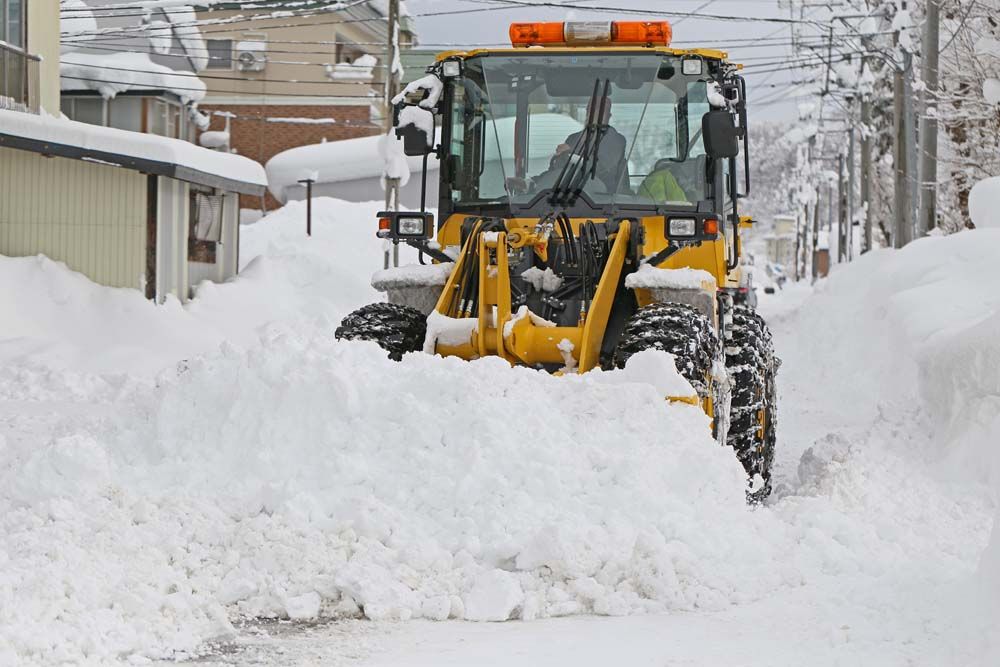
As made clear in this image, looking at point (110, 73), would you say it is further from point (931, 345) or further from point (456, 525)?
point (456, 525)

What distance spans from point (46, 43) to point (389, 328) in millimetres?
15314

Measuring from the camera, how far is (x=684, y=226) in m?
8.16

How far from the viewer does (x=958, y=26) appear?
23.1 metres

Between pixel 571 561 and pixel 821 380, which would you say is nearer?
pixel 571 561

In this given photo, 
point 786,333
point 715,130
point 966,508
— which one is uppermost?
point 715,130

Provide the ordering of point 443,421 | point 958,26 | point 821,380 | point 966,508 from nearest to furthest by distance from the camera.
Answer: point 443,421, point 966,508, point 821,380, point 958,26

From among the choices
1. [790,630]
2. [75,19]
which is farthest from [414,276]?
[75,19]

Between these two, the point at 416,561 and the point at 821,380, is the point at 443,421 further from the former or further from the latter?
the point at 821,380

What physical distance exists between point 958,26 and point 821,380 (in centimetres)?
884

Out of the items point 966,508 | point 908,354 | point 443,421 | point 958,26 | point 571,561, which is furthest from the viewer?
point 958,26

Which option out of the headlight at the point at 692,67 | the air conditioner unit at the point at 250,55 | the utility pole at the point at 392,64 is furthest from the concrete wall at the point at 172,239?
the air conditioner unit at the point at 250,55

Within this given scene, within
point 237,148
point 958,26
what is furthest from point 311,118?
point 958,26

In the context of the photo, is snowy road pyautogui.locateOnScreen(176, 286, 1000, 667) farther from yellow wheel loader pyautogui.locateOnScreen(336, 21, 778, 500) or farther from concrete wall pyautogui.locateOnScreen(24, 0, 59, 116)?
concrete wall pyautogui.locateOnScreen(24, 0, 59, 116)

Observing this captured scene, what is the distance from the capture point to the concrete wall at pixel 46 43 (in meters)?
21.0
